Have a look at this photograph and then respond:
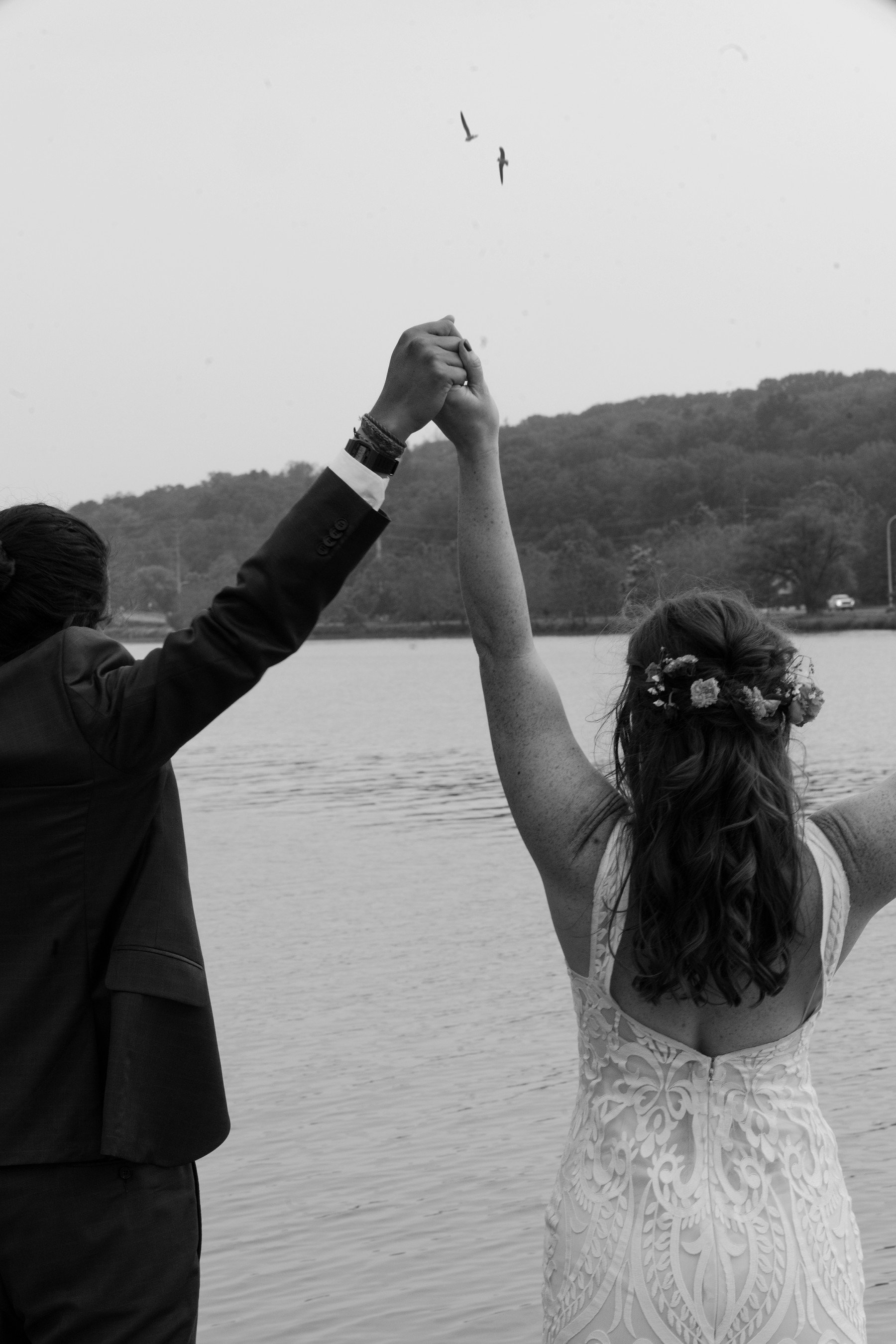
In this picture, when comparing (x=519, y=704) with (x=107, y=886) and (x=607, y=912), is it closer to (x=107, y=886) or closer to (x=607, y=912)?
(x=607, y=912)

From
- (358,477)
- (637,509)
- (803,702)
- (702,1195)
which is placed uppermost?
(637,509)

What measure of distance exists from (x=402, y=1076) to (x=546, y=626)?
278 ft

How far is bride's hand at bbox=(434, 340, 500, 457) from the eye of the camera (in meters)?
1.96

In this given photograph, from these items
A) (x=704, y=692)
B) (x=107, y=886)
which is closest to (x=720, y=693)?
(x=704, y=692)

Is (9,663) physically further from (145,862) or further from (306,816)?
(306,816)

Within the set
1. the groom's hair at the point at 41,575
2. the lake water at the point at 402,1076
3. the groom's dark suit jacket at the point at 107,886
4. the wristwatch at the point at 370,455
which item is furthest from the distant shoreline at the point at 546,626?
the wristwatch at the point at 370,455

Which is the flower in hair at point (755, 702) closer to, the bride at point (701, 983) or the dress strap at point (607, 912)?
the bride at point (701, 983)

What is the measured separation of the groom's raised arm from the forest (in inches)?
2178

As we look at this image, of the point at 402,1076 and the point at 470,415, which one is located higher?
the point at 470,415

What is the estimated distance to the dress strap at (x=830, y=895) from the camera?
1.83 metres

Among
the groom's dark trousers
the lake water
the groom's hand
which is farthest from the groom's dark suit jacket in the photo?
the lake water

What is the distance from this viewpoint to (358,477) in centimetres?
193

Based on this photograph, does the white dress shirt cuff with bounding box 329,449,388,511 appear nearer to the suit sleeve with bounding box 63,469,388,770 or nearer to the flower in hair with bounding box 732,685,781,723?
the suit sleeve with bounding box 63,469,388,770

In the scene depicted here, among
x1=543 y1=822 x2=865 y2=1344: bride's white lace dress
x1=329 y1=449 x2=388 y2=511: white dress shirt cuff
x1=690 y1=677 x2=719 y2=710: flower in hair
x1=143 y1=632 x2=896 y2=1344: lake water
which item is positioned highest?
x1=329 y1=449 x2=388 y2=511: white dress shirt cuff
